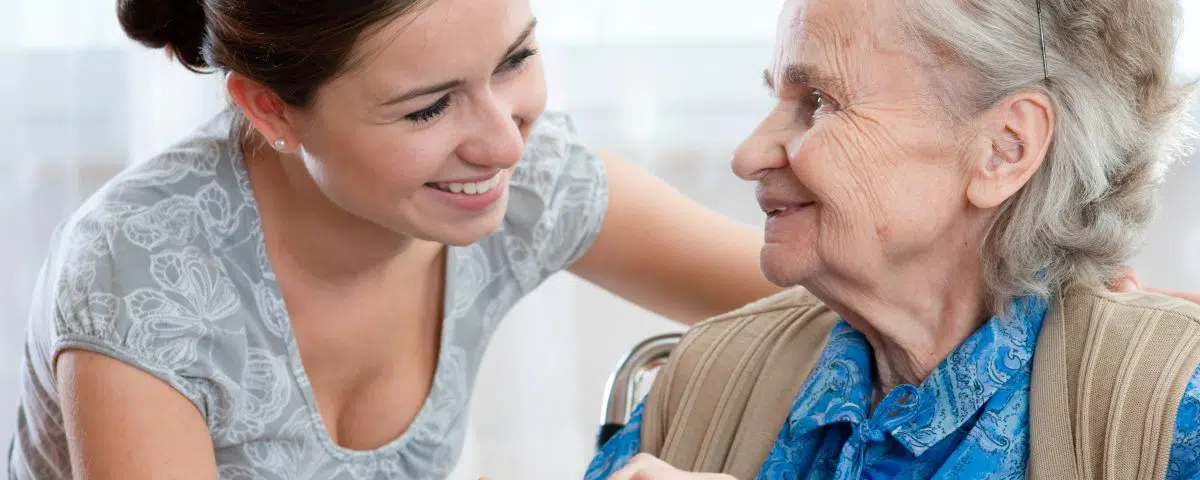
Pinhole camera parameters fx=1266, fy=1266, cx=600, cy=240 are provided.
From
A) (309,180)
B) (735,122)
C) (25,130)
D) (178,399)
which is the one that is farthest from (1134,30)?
(25,130)

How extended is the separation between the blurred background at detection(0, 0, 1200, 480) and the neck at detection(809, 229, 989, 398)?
63.6 inches

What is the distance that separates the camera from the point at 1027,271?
4.11ft

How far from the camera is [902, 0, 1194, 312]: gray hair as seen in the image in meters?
1.20

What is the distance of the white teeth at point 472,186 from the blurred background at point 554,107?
1.39 metres

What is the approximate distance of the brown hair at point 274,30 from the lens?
133cm

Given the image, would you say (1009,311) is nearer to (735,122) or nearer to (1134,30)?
(1134,30)

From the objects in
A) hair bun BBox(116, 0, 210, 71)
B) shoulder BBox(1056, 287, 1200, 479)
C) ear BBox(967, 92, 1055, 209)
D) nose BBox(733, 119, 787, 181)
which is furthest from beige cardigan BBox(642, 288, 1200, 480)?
hair bun BBox(116, 0, 210, 71)

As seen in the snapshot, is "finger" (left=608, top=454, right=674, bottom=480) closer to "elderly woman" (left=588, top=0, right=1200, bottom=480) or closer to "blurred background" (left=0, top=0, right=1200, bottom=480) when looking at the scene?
"elderly woman" (left=588, top=0, right=1200, bottom=480)

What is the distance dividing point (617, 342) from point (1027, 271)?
1.91 metres

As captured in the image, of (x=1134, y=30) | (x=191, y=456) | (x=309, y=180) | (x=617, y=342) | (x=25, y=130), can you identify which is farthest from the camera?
(x=617, y=342)

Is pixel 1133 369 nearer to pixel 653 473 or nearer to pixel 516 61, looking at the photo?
pixel 653 473

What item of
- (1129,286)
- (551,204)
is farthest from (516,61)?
(1129,286)

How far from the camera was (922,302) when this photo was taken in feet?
4.31

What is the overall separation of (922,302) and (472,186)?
53 centimetres
